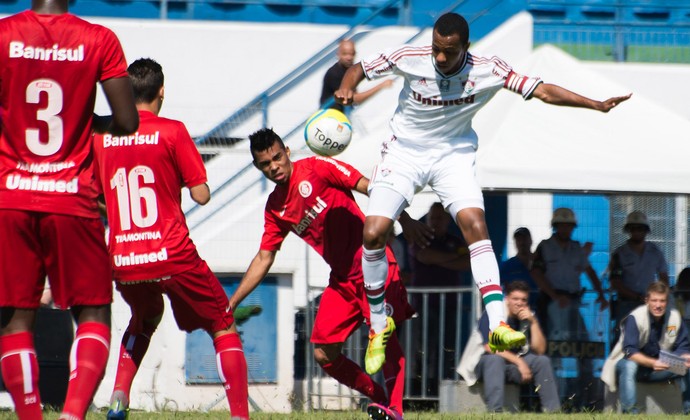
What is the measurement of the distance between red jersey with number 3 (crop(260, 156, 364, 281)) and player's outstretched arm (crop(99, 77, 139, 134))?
2.56 m

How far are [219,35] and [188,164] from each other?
9.96 meters

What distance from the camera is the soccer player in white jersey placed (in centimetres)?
679

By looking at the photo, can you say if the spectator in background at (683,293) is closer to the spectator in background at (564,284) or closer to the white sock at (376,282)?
the spectator in background at (564,284)

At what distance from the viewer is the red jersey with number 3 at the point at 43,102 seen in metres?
4.89

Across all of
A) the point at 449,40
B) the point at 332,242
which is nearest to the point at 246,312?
the point at 332,242

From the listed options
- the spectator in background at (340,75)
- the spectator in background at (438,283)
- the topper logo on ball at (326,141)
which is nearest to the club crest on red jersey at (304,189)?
the topper logo on ball at (326,141)

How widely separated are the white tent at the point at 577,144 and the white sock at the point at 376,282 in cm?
236

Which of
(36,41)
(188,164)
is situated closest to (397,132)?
(188,164)

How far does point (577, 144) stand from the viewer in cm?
980

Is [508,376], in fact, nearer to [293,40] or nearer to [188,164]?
[188,164]

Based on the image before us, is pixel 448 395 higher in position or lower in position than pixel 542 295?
lower

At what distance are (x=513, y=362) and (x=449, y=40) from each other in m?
3.62

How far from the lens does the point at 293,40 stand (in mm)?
16203

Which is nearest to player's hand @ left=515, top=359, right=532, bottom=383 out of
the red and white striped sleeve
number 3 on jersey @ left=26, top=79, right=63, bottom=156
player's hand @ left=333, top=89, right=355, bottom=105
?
the red and white striped sleeve
